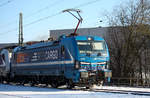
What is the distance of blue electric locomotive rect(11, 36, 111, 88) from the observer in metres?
17.5

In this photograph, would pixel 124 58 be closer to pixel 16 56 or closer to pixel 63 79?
pixel 16 56

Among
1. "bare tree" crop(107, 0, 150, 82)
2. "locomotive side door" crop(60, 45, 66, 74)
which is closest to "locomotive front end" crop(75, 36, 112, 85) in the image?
"locomotive side door" crop(60, 45, 66, 74)

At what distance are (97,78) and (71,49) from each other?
8.44 feet

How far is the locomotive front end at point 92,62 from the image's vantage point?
57.2ft

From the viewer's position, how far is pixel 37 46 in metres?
21.7

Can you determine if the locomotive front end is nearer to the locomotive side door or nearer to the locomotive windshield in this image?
the locomotive windshield

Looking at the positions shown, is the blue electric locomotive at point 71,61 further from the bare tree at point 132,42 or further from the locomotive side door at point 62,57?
the bare tree at point 132,42

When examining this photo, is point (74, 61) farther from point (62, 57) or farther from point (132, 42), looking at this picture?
point (132, 42)

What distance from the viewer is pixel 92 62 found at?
17828 mm

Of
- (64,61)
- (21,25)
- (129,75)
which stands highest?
(21,25)

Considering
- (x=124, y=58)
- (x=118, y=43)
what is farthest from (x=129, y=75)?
(x=118, y=43)

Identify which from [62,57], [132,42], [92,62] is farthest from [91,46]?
[132,42]

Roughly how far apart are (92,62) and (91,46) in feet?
3.70

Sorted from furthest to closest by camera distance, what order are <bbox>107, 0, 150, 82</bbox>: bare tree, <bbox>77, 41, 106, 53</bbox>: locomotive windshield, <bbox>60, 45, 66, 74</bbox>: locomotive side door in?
1. <bbox>107, 0, 150, 82</bbox>: bare tree
2. <bbox>60, 45, 66, 74</bbox>: locomotive side door
3. <bbox>77, 41, 106, 53</bbox>: locomotive windshield
